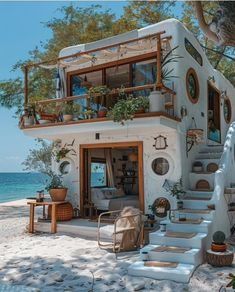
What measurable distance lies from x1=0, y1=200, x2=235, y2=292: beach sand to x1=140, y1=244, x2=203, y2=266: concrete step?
199 mm

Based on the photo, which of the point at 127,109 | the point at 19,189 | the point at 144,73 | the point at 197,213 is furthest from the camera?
the point at 19,189

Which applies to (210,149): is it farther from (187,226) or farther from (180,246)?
(180,246)

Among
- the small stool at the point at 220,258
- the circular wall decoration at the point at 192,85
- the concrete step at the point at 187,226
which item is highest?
the circular wall decoration at the point at 192,85

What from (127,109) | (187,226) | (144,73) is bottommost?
(187,226)

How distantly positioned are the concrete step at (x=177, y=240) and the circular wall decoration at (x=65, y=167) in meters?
4.66

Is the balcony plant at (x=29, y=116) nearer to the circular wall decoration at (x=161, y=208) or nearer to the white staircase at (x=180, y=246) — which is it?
the circular wall decoration at (x=161, y=208)

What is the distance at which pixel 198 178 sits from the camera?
9.96 m

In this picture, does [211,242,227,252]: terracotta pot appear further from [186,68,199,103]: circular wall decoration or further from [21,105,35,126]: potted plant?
[21,105,35,126]: potted plant

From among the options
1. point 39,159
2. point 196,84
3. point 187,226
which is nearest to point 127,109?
point 187,226

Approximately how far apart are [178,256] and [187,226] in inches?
46.2

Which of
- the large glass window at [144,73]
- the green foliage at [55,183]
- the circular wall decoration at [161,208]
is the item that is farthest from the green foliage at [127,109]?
the green foliage at [55,183]

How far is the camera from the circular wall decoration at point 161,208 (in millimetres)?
9430

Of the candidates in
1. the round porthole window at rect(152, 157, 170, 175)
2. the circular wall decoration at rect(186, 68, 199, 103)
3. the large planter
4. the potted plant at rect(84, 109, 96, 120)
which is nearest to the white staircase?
the round porthole window at rect(152, 157, 170, 175)

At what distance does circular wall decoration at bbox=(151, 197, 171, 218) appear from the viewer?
9430mm
